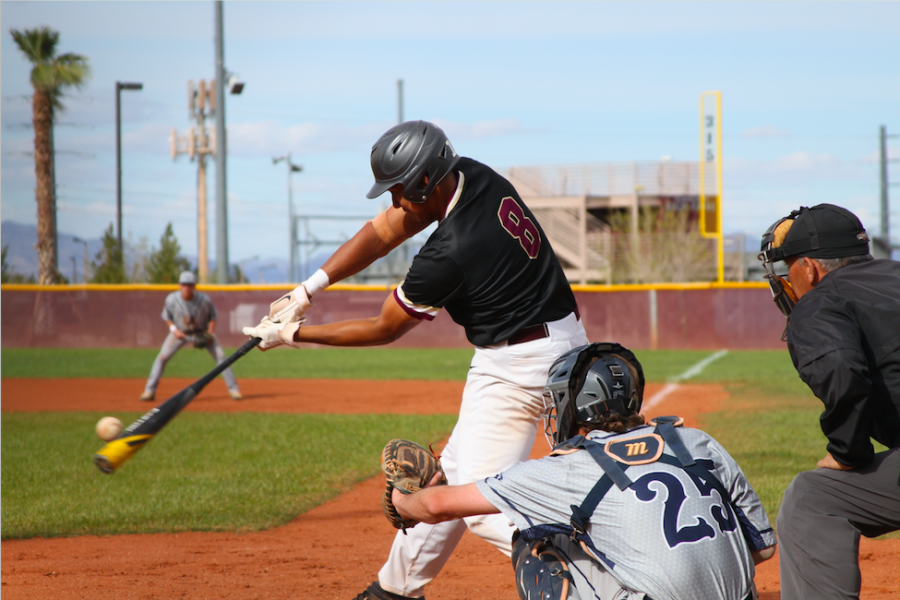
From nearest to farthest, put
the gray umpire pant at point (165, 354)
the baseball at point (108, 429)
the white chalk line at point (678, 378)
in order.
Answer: the baseball at point (108, 429)
the white chalk line at point (678, 378)
the gray umpire pant at point (165, 354)

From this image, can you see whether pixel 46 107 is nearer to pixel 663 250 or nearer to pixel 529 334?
pixel 663 250

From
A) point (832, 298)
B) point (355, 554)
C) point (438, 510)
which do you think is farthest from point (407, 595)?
point (832, 298)

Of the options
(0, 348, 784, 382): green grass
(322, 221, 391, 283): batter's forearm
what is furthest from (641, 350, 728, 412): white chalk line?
(322, 221, 391, 283): batter's forearm

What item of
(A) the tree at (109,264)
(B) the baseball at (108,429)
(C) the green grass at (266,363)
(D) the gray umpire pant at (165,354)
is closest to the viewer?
(B) the baseball at (108,429)

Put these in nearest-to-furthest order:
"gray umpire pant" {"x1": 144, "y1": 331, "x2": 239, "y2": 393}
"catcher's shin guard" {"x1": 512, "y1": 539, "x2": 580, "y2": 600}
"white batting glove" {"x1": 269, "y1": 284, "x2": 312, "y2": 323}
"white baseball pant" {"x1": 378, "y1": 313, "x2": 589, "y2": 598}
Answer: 1. "catcher's shin guard" {"x1": 512, "y1": 539, "x2": 580, "y2": 600}
2. "white baseball pant" {"x1": 378, "y1": 313, "x2": 589, "y2": 598}
3. "white batting glove" {"x1": 269, "y1": 284, "x2": 312, "y2": 323}
4. "gray umpire pant" {"x1": 144, "y1": 331, "x2": 239, "y2": 393}

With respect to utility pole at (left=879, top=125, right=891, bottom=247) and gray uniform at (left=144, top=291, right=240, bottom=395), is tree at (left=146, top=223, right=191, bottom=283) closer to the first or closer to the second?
gray uniform at (left=144, top=291, right=240, bottom=395)

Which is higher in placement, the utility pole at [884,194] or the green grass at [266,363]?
the utility pole at [884,194]

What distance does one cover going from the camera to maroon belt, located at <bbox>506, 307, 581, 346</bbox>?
347 centimetres

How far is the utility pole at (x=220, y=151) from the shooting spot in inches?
986

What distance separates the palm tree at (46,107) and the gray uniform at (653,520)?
102 ft

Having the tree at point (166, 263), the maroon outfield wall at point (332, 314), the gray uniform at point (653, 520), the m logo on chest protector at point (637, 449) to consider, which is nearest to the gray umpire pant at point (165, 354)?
the gray uniform at point (653, 520)

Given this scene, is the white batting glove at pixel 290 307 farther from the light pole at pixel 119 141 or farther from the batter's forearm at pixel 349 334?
the light pole at pixel 119 141

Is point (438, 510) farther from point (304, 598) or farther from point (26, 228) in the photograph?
point (26, 228)

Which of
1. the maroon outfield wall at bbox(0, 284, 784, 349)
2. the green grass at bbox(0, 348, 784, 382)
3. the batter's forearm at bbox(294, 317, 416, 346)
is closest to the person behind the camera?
the batter's forearm at bbox(294, 317, 416, 346)
